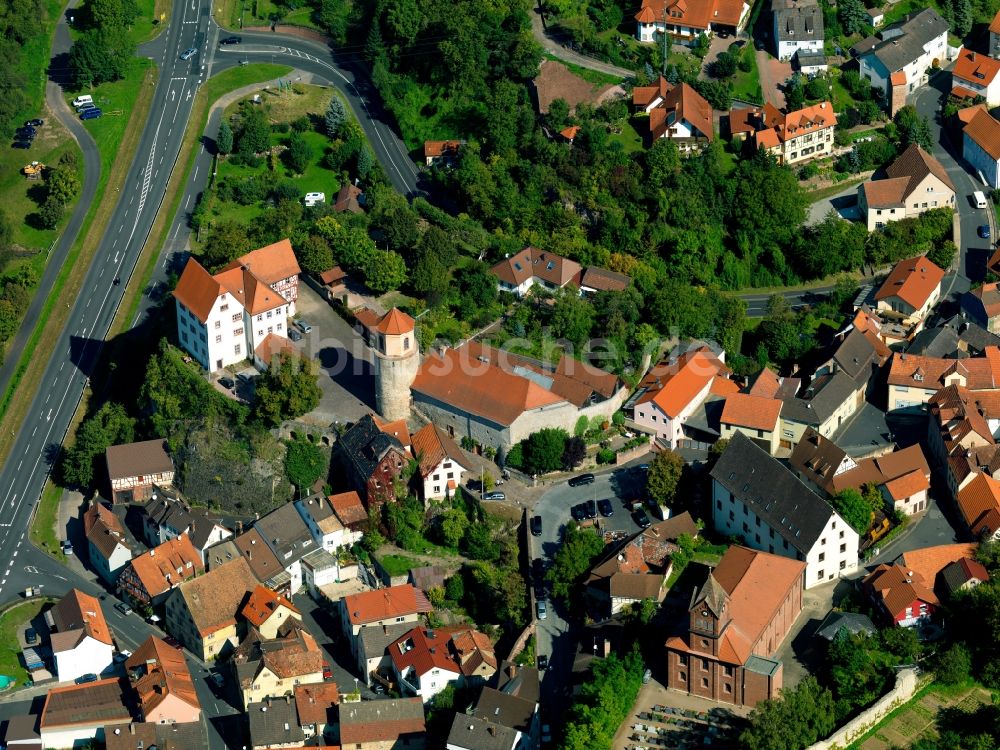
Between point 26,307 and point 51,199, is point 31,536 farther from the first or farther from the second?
point 51,199

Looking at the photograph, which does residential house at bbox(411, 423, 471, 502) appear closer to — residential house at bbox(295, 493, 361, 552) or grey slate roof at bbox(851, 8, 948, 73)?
residential house at bbox(295, 493, 361, 552)

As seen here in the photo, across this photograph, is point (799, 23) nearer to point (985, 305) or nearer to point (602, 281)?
point (985, 305)

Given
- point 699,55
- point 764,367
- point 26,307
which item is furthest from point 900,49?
point 26,307

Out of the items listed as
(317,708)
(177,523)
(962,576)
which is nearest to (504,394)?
(177,523)

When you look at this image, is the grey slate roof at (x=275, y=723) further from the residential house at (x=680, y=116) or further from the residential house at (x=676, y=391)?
the residential house at (x=680, y=116)

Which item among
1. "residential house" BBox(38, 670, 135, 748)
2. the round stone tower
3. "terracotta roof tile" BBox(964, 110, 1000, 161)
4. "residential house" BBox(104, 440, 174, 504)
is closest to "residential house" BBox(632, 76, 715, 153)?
"terracotta roof tile" BBox(964, 110, 1000, 161)

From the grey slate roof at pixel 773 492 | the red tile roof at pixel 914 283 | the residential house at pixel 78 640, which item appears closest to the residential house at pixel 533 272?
the red tile roof at pixel 914 283
